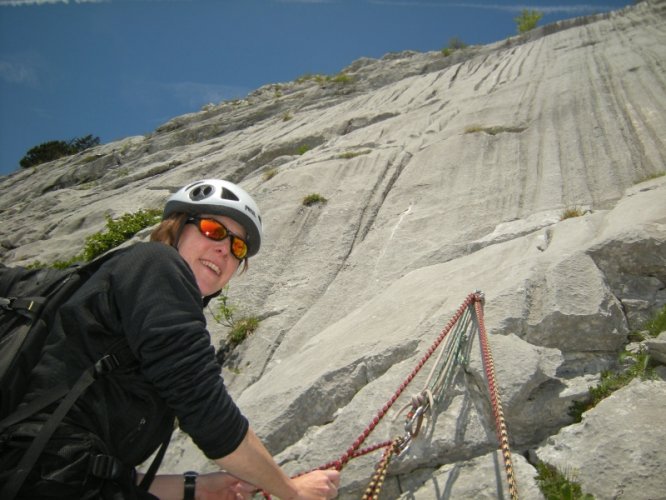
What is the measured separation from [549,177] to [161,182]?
20.8 metres

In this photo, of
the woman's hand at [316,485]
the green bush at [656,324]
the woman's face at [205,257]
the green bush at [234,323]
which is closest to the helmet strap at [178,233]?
the woman's face at [205,257]

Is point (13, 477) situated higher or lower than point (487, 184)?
lower

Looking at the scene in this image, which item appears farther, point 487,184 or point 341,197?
point 341,197

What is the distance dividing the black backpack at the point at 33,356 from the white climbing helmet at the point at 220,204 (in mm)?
1106

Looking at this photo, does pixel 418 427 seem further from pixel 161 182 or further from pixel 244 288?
pixel 161 182

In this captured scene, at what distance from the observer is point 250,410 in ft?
19.1

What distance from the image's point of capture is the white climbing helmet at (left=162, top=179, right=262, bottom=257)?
3967 mm

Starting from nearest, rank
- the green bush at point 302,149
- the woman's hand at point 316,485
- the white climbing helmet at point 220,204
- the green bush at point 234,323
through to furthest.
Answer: the woman's hand at point 316,485 → the white climbing helmet at point 220,204 → the green bush at point 234,323 → the green bush at point 302,149

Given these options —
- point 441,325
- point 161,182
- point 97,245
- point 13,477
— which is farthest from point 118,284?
point 161,182

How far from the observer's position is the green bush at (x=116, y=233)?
1770 cm

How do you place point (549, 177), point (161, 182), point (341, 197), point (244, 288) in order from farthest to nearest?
point (161, 182), point (341, 197), point (549, 177), point (244, 288)

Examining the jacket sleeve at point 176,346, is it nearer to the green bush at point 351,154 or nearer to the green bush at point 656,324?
the green bush at point 656,324

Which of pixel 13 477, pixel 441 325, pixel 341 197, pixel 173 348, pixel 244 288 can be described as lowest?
pixel 13 477

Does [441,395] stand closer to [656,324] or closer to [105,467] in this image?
[656,324]
